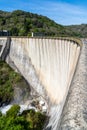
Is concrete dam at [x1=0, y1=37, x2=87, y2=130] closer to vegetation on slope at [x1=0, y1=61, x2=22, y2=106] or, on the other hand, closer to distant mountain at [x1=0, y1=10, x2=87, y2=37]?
vegetation on slope at [x1=0, y1=61, x2=22, y2=106]

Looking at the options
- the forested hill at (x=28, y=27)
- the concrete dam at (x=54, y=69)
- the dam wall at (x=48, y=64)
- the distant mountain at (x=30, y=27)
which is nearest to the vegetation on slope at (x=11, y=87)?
the concrete dam at (x=54, y=69)

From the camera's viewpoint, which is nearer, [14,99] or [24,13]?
[14,99]

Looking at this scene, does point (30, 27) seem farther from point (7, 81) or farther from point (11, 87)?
point (11, 87)

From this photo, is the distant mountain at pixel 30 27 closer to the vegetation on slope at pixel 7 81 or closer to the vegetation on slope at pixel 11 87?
the vegetation on slope at pixel 7 81

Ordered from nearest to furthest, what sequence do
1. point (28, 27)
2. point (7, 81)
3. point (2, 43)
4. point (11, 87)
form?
1. point (11, 87)
2. point (7, 81)
3. point (2, 43)
4. point (28, 27)

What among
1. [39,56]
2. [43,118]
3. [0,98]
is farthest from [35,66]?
[43,118]

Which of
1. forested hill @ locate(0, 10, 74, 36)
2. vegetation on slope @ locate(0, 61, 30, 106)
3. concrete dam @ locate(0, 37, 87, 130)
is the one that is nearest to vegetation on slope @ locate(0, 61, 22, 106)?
vegetation on slope @ locate(0, 61, 30, 106)

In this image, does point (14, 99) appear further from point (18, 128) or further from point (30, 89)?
point (18, 128)

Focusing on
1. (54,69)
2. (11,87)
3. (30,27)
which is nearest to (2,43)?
(11,87)
